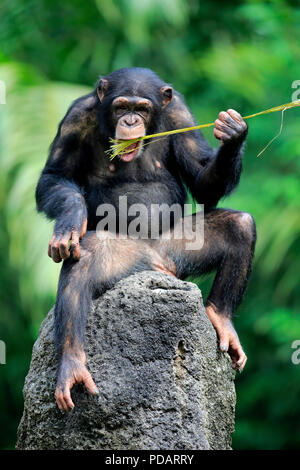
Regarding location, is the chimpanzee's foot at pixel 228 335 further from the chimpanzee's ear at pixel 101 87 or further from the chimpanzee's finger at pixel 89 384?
the chimpanzee's ear at pixel 101 87

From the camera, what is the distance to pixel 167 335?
4.48m

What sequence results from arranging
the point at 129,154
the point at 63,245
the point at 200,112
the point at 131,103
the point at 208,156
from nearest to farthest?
the point at 63,245 < the point at 129,154 < the point at 131,103 < the point at 208,156 < the point at 200,112

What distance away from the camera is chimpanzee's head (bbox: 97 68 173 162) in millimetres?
5230

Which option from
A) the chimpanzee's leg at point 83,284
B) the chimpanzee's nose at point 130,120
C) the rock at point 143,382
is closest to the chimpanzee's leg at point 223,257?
the chimpanzee's leg at point 83,284

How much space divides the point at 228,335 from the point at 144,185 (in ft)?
3.90

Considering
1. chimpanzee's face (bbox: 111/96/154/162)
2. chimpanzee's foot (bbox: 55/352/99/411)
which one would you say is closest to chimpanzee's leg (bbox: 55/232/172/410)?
chimpanzee's foot (bbox: 55/352/99/411)

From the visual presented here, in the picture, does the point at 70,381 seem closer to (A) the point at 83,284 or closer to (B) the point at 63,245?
(A) the point at 83,284

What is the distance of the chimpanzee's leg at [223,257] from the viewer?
5223mm

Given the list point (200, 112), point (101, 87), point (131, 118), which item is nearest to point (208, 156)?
point (131, 118)

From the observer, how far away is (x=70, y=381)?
4.37 meters

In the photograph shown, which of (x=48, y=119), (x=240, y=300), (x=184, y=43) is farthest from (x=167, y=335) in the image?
(x=184, y=43)

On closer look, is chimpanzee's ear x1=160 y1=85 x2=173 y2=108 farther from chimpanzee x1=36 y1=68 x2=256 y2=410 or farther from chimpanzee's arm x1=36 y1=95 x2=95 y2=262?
chimpanzee's arm x1=36 y1=95 x2=95 y2=262

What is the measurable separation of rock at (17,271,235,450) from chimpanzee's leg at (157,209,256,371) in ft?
1.66

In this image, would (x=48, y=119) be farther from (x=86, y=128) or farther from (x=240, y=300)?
(x=240, y=300)
